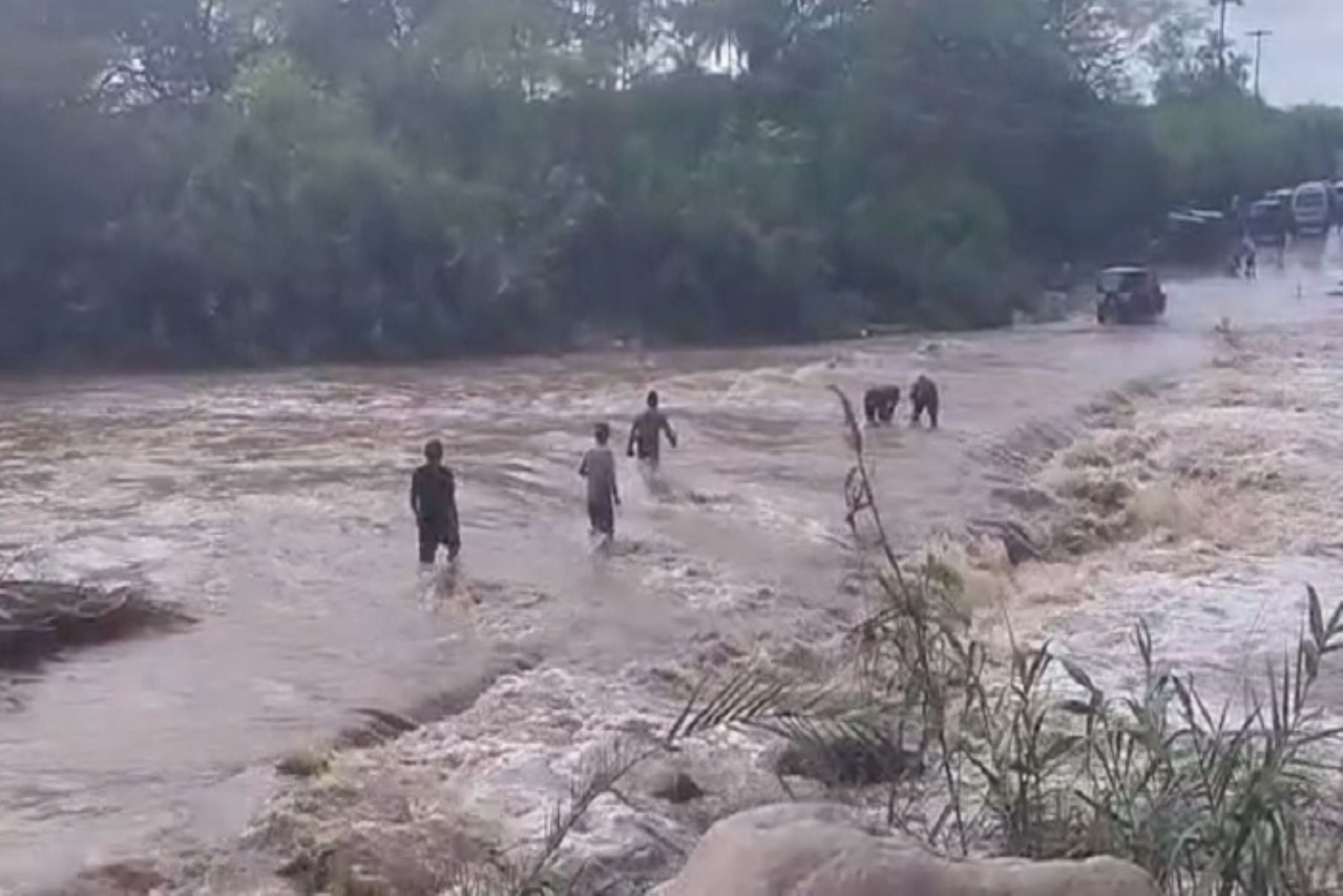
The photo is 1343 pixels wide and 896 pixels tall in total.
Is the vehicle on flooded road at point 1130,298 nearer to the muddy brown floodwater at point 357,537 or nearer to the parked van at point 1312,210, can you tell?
the muddy brown floodwater at point 357,537

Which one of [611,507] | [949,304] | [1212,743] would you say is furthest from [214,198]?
[1212,743]

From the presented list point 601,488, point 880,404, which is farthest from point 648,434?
point 880,404

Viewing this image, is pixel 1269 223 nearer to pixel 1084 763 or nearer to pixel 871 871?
pixel 1084 763

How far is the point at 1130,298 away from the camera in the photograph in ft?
141

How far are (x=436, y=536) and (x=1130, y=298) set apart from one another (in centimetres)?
3026

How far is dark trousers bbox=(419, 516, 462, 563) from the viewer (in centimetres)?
1531

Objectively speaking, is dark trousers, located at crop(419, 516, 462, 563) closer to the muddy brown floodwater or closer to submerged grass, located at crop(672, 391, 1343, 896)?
the muddy brown floodwater

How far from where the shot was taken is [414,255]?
3859 centimetres

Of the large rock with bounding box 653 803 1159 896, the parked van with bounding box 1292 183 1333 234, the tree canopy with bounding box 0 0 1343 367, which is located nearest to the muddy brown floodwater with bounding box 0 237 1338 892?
the tree canopy with bounding box 0 0 1343 367

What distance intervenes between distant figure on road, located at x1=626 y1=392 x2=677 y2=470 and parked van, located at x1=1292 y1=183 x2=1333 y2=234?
5240 cm

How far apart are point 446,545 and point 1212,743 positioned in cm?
1158

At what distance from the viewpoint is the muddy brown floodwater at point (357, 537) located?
10836 mm

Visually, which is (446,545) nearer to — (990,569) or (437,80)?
(990,569)

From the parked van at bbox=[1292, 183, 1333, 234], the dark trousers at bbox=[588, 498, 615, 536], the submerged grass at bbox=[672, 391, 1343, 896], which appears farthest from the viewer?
the parked van at bbox=[1292, 183, 1333, 234]
